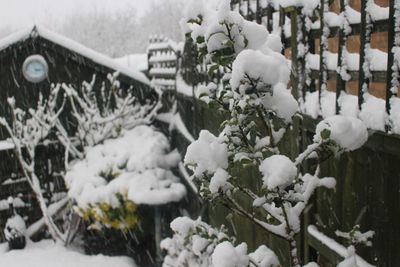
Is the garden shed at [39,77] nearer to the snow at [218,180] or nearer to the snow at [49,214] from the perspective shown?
the snow at [49,214]

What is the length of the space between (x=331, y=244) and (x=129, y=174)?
7.79m

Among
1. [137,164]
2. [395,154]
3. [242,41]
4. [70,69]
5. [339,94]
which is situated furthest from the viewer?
[70,69]

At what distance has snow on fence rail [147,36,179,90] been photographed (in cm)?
1225

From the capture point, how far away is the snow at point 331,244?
9.71 ft

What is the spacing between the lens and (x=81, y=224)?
488 inches

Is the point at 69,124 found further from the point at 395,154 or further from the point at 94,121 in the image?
the point at 395,154

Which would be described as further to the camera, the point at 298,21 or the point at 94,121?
the point at 94,121

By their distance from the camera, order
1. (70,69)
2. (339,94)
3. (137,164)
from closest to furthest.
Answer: (339,94) → (137,164) → (70,69)

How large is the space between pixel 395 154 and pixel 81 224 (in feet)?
36.0

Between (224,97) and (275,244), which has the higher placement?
(224,97)

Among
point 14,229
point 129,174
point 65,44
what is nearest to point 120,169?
point 129,174

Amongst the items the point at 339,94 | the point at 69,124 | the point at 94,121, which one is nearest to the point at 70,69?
the point at 69,124

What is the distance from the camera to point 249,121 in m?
2.24

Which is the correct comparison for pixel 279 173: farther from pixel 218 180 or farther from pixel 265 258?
pixel 265 258
